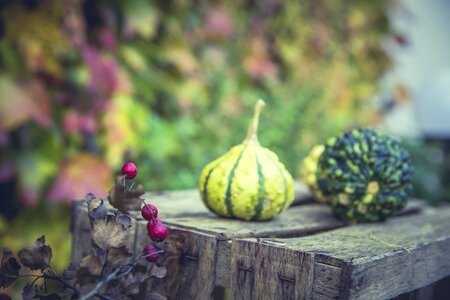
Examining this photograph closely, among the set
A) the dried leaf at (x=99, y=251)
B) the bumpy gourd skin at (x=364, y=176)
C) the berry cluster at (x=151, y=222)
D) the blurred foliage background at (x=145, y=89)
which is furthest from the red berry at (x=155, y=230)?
the blurred foliage background at (x=145, y=89)

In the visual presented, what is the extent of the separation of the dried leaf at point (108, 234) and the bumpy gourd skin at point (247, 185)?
50 centimetres

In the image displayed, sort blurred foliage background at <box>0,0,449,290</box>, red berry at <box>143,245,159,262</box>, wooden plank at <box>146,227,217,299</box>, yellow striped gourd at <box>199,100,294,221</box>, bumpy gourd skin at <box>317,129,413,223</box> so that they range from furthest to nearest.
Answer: blurred foliage background at <box>0,0,449,290</box> → bumpy gourd skin at <box>317,129,413,223</box> → yellow striped gourd at <box>199,100,294,221</box> → wooden plank at <box>146,227,217,299</box> → red berry at <box>143,245,159,262</box>

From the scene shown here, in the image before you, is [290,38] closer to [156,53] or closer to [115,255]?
[156,53]

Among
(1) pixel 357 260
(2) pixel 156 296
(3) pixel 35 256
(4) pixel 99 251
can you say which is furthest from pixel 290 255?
(3) pixel 35 256

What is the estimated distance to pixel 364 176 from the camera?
1671mm

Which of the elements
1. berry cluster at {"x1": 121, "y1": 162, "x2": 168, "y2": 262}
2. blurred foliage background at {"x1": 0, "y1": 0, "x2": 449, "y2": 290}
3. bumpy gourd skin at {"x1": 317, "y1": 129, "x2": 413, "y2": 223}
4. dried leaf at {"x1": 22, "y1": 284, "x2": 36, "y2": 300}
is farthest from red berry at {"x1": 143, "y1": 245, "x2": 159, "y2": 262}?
blurred foliage background at {"x1": 0, "y1": 0, "x2": 449, "y2": 290}

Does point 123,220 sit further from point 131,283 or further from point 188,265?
point 188,265

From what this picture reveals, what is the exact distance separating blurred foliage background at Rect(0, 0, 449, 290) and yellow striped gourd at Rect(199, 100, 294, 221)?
996mm

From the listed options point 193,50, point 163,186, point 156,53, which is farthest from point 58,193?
point 193,50

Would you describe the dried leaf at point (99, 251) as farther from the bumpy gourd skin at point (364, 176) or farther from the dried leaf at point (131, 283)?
the bumpy gourd skin at point (364, 176)

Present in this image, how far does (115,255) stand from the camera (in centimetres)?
108

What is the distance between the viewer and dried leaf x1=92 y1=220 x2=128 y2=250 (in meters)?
1.08

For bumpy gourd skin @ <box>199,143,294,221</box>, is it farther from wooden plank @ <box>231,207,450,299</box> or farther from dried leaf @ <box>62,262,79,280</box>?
dried leaf @ <box>62,262,79,280</box>

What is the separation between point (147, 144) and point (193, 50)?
0.66 meters
